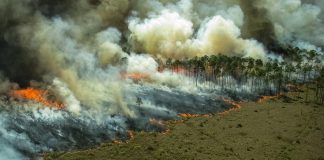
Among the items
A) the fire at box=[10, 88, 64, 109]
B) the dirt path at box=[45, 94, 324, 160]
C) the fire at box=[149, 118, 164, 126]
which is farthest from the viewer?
the fire at box=[149, 118, 164, 126]

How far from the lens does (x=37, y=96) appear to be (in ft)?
537

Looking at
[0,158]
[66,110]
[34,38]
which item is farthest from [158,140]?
[34,38]

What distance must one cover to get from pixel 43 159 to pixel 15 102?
3300 cm

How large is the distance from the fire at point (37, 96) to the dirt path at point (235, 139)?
27.2 metres

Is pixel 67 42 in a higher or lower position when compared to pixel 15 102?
higher

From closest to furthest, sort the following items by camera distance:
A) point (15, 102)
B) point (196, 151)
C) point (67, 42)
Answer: point (196, 151), point (15, 102), point (67, 42)

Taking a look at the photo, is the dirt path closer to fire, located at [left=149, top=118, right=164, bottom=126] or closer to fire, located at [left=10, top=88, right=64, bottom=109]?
fire, located at [left=149, top=118, right=164, bottom=126]

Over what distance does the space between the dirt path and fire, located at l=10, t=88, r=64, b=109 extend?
2716 centimetres

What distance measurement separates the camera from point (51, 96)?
165 meters

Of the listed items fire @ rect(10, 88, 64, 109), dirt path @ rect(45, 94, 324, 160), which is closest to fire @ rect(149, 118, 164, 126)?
dirt path @ rect(45, 94, 324, 160)

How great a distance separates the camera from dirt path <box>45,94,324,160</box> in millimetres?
137500

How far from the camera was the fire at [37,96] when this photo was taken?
161 meters

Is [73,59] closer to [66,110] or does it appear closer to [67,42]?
[67,42]

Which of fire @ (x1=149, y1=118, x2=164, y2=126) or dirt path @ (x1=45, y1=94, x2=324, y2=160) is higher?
fire @ (x1=149, y1=118, x2=164, y2=126)
